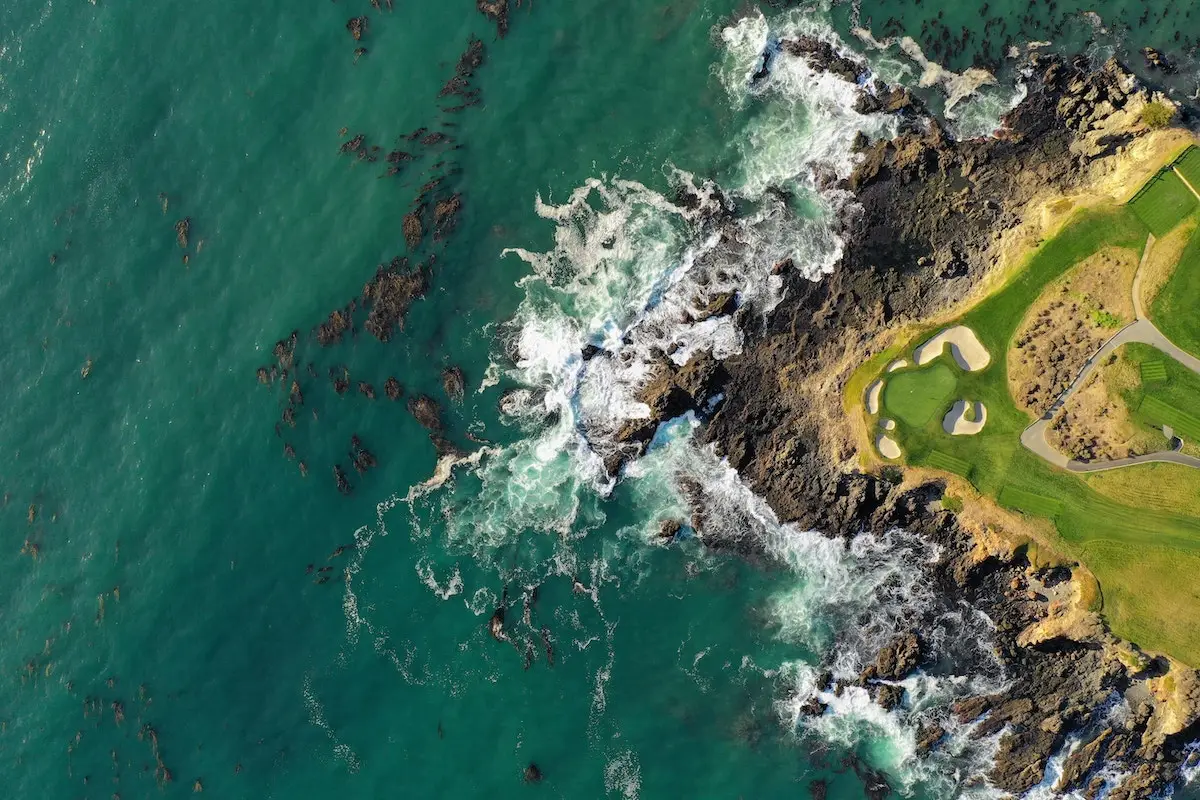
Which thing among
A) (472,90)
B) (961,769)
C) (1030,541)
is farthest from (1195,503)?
(472,90)

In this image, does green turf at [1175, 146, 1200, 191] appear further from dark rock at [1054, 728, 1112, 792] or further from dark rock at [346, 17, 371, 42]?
dark rock at [346, 17, 371, 42]

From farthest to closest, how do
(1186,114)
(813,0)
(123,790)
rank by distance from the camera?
(123,790) < (813,0) < (1186,114)

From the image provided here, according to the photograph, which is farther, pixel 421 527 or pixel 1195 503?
pixel 421 527

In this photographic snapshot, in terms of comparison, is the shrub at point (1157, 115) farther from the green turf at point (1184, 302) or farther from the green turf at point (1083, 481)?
the green turf at point (1184, 302)

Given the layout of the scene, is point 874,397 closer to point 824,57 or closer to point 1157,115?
point 824,57

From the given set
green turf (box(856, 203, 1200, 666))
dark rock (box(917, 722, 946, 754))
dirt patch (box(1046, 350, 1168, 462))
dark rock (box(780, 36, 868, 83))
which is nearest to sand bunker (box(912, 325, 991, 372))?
green turf (box(856, 203, 1200, 666))

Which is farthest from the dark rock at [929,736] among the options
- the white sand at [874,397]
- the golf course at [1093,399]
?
the white sand at [874,397]

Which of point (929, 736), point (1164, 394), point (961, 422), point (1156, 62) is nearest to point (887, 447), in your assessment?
point (961, 422)

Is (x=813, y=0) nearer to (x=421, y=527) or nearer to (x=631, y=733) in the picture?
(x=421, y=527)

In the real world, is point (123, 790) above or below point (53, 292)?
below
